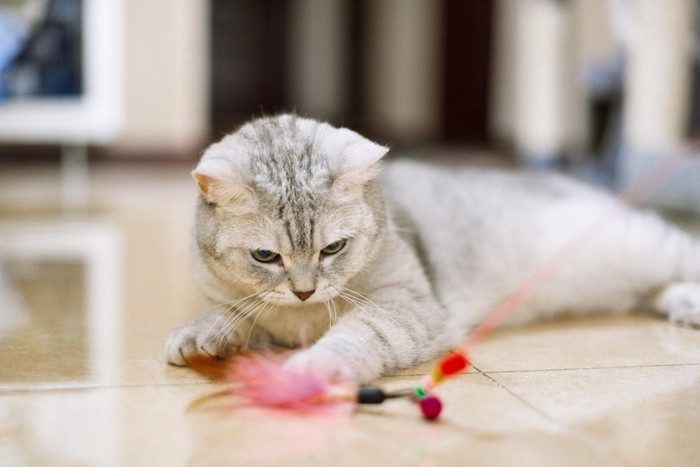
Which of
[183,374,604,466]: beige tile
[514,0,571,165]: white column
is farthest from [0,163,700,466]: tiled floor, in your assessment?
[514,0,571,165]: white column

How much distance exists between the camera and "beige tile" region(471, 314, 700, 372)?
1.50 meters

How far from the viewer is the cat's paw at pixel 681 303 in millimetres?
1778

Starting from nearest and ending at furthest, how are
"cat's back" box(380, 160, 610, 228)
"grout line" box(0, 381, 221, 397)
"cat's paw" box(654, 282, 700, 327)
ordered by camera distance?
"grout line" box(0, 381, 221, 397) → "cat's paw" box(654, 282, 700, 327) → "cat's back" box(380, 160, 610, 228)

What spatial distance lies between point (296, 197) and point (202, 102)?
4.42m

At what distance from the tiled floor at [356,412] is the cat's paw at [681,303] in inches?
1.7

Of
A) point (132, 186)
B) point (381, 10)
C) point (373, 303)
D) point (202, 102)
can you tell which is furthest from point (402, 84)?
point (373, 303)

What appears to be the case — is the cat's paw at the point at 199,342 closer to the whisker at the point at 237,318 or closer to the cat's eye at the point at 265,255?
the whisker at the point at 237,318

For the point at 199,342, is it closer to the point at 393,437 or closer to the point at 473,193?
the point at 393,437

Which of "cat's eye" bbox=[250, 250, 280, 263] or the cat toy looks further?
"cat's eye" bbox=[250, 250, 280, 263]

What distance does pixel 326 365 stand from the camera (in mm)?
1263

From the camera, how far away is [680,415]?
3.92 ft

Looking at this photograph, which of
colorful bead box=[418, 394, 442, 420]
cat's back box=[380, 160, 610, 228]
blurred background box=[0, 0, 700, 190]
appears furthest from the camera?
blurred background box=[0, 0, 700, 190]

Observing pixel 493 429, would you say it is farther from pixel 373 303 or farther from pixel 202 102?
pixel 202 102

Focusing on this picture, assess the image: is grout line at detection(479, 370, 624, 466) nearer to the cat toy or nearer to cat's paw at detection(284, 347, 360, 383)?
the cat toy
